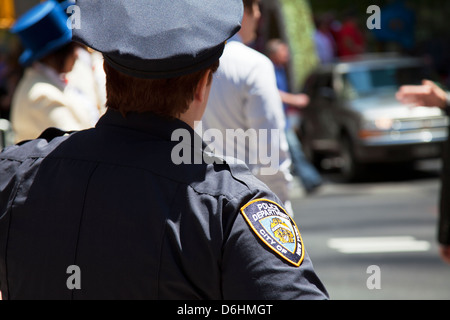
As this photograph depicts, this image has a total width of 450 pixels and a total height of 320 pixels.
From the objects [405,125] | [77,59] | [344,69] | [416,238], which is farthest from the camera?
[344,69]

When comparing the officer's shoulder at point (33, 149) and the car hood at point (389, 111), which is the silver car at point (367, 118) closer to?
the car hood at point (389, 111)

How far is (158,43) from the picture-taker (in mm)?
1631

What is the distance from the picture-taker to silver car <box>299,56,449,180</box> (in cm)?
1138

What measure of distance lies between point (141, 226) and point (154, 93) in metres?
0.30

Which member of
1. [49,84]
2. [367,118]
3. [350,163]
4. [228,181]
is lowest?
[228,181]

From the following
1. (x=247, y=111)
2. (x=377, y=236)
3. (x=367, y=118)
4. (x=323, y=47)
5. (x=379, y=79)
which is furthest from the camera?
(x=323, y=47)

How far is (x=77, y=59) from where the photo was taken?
418cm

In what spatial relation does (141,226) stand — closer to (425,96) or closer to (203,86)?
(203,86)

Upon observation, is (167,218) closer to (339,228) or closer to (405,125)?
(339,228)

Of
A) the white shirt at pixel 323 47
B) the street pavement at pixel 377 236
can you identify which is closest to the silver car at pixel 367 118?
the street pavement at pixel 377 236

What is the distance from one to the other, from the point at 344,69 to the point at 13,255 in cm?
1166

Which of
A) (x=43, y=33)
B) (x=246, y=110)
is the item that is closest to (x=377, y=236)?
(x=246, y=110)
